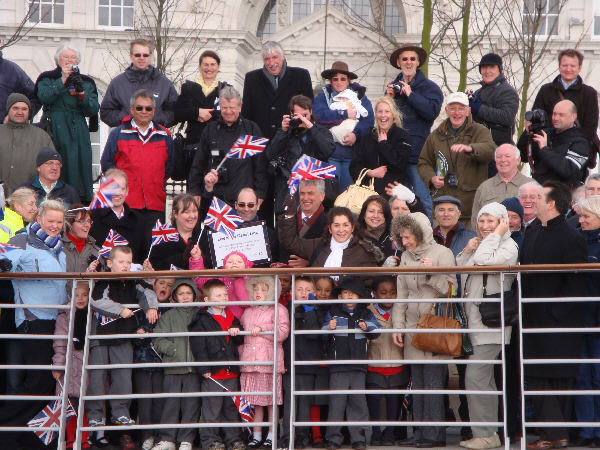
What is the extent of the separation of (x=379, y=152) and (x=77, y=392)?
3.90 m

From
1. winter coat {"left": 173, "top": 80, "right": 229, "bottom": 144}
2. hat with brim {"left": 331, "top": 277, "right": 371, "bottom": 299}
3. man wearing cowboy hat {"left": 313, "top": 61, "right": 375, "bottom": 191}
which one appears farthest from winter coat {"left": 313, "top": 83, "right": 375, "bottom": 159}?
hat with brim {"left": 331, "top": 277, "right": 371, "bottom": 299}

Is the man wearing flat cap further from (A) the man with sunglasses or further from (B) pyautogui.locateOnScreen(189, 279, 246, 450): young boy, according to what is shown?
(B) pyautogui.locateOnScreen(189, 279, 246, 450): young boy

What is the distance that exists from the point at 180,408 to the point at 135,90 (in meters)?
4.27

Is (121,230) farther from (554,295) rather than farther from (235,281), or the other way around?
(554,295)

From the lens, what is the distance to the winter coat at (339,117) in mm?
10719

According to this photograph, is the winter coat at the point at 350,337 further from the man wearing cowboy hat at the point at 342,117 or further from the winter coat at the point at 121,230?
the man wearing cowboy hat at the point at 342,117

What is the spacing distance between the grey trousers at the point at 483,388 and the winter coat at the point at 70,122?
5.11m

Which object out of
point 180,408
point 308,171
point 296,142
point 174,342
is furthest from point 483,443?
point 296,142

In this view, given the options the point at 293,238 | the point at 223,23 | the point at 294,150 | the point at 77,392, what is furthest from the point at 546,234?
the point at 223,23

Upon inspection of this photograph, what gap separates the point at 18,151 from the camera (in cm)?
1085

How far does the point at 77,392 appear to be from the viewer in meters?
8.34

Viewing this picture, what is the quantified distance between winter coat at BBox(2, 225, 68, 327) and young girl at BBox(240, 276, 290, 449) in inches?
62.0

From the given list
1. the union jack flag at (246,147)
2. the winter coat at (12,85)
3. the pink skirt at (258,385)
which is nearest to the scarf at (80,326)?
the pink skirt at (258,385)

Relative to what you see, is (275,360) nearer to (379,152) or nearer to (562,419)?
(562,419)
